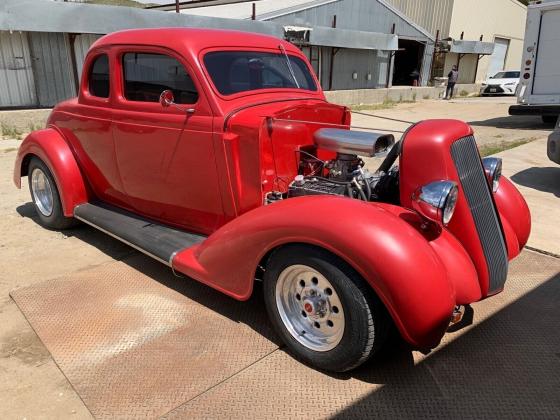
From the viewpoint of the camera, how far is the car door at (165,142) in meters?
3.24

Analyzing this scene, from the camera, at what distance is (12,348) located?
9.06ft

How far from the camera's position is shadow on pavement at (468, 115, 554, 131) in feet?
40.2

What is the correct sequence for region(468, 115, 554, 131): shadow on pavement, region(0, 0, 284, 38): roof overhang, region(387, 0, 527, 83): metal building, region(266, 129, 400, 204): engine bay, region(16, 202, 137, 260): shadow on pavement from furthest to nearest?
region(387, 0, 527, 83): metal building
region(468, 115, 554, 131): shadow on pavement
region(0, 0, 284, 38): roof overhang
region(16, 202, 137, 260): shadow on pavement
region(266, 129, 400, 204): engine bay

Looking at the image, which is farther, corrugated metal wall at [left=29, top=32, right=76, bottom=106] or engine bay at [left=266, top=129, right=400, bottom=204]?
corrugated metal wall at [left=29, top=32, right=76, bottom=106]

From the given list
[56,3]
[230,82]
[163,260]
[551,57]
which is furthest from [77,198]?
[551,57]

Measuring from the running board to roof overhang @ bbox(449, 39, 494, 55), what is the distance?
2524 centimetres

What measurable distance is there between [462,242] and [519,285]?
1.28 metres

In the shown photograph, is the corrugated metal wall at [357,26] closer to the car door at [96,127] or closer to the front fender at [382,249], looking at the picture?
the car door at [96,127]

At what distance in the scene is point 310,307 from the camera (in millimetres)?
2543

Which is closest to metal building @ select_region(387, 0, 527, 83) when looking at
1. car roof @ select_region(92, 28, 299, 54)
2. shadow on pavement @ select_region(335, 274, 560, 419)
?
car roof @ select_region(92, 28, 299, 54)

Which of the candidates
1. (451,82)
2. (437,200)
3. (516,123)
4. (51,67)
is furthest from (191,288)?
(451,82)

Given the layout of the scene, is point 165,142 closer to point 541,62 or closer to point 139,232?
point 139,232

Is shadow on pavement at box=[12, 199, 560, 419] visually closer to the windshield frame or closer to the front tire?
the front tire

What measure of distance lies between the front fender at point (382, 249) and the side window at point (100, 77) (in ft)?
7.05
